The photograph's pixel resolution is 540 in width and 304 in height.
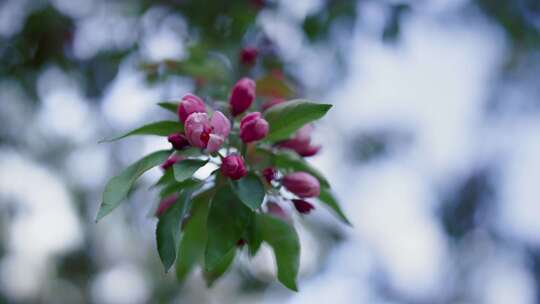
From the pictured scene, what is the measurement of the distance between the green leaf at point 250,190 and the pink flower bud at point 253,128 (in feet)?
0.23

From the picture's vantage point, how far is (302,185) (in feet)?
3.58

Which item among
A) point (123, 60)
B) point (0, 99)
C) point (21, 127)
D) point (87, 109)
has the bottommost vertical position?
point (21, 127)

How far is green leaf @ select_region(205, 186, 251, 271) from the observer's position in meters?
0.96

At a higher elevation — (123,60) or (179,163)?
(179,163)

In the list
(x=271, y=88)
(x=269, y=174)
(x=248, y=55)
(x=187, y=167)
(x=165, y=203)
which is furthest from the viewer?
(x=248, y=55)

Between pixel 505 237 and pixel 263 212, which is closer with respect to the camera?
pixel 263 212

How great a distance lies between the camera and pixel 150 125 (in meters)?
1.05

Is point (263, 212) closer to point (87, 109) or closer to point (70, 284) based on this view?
point (87, 109)

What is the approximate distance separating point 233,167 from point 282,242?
24 centimetres

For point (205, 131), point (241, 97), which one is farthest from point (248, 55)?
point (205, 131)

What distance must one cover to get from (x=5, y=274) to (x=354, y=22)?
6.40 meters

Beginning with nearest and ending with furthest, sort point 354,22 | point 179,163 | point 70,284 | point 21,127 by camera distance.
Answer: point 179,163 → point 354,22 → point 21,127 → point 70,284

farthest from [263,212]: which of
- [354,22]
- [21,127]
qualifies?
[21,127]

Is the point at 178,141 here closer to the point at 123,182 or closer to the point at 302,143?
the point at 123,182
